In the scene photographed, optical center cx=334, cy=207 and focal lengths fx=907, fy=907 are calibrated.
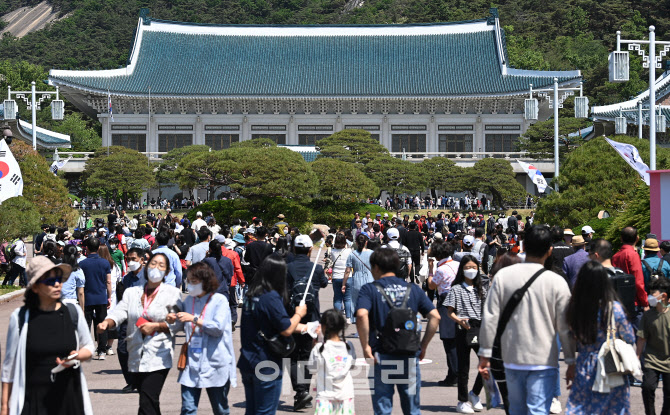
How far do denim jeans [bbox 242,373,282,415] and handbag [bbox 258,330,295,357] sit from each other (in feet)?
0.68

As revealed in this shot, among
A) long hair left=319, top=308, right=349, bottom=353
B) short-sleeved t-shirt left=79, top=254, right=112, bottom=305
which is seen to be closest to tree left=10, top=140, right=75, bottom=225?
short-sleeved t-shirt left=79, top=254, right=112, bottom=305

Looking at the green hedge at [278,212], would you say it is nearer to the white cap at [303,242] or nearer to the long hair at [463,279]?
the white cap at [303,242]

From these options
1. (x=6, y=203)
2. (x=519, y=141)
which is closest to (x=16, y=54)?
(x=519, y=141)

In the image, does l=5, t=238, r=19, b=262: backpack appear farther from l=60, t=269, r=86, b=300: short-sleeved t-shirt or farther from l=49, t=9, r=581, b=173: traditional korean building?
l=49, t=9, r=581, b=173: traditional korean building

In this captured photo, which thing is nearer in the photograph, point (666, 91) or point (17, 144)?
point (17, 144)

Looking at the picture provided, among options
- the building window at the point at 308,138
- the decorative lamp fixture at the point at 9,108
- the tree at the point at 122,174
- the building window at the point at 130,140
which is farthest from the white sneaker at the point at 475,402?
the building window at the point at 130,140

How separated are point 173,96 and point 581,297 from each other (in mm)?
49358

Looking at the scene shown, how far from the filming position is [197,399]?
22.6 feet

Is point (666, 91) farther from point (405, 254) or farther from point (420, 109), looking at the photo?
point (405, 254)

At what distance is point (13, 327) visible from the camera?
5762 mm

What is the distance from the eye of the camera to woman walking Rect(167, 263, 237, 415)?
6781mm

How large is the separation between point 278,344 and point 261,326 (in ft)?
0.62

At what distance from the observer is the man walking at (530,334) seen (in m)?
5.97

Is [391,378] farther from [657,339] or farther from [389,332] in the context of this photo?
[657,339]
